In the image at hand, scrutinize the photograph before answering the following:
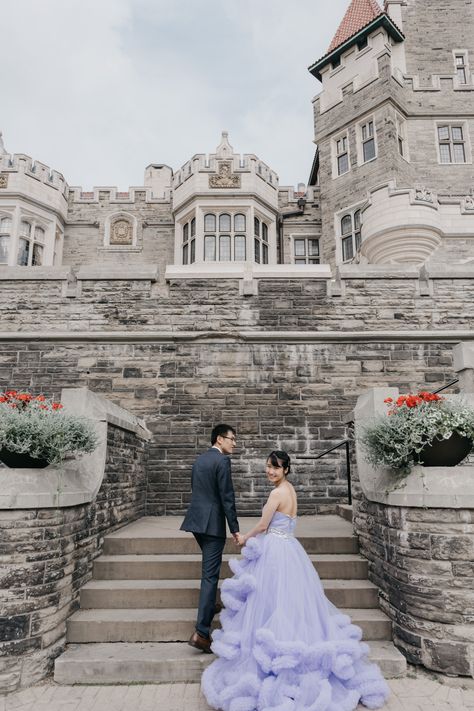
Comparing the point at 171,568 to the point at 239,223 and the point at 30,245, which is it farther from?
the point at 30,245

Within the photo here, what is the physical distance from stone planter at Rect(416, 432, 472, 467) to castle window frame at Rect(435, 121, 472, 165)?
50.0 feet

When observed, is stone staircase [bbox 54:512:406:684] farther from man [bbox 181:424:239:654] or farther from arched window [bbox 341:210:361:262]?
arched window [bbox 341:210:361:262]

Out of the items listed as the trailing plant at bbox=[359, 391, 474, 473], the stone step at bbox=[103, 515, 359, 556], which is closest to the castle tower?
the stone step at bbox=[103, 515, 359, 556]

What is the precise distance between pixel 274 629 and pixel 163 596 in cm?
165

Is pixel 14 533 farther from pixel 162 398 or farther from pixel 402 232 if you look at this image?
pixel 402 232

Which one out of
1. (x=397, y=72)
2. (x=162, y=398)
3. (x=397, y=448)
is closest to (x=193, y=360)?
(x=162, y=398)

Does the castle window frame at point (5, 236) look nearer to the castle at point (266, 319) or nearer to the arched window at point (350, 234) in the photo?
the castle at point (266, 319)

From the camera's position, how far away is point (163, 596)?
455cm

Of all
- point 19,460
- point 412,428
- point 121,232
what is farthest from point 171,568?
point 121,232

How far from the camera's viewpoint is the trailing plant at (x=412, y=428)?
409 cm

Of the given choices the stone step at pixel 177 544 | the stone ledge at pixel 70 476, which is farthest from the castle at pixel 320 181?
the stone step at pixel 177 544

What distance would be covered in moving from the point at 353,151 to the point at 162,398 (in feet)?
40.3

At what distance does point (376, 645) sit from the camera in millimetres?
4090

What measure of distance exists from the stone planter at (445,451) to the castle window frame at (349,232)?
39.9 feet
